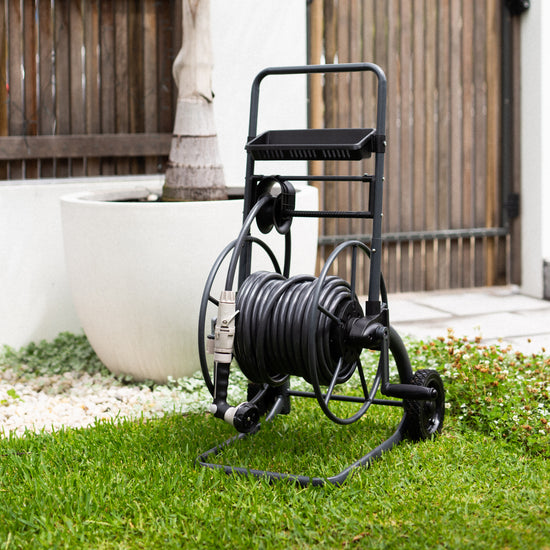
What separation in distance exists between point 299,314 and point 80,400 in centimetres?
163

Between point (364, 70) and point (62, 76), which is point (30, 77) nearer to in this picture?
point (62, 76)

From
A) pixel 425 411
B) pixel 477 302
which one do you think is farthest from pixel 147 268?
pixel 477 302

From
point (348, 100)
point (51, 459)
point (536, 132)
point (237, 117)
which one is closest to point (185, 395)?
point (51, 459)

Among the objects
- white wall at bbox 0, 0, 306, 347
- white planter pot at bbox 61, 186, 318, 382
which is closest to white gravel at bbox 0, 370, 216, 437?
white planter pot at bbox 61, 186, 318, 382

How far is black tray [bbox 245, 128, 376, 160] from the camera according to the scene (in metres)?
3.13

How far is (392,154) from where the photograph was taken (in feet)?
21.3

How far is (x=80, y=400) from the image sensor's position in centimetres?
427

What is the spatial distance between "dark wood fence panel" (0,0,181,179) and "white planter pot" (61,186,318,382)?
101 cm

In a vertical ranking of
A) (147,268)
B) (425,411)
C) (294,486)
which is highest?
(147,268)

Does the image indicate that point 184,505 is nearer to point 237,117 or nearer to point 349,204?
point 237,117

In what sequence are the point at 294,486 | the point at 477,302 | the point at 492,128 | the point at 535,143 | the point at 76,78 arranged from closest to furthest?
the point at 294,486 < the point at 76,78 < the point at 477,302 < the point at 535,143 < the point at 492,128

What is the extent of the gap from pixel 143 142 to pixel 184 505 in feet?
9.92

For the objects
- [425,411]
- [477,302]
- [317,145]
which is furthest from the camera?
[477,302]

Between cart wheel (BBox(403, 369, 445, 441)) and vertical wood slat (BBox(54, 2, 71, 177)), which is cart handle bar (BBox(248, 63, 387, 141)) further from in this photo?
vertical wood slat (BBox(54, 2, 71, 177))
